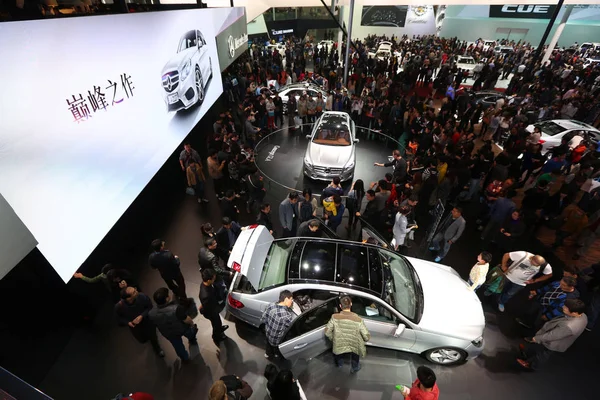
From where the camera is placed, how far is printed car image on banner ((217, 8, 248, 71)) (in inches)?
436

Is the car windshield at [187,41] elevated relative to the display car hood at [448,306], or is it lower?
elevated

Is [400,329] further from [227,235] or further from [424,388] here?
[227,235]

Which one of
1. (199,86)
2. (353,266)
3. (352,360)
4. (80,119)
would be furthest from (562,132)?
(80,119)

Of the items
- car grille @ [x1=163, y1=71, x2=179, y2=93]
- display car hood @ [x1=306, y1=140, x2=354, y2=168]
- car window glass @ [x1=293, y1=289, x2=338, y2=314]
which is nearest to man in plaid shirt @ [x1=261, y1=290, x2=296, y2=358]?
car window glass @ [x1=293, y1=289, x2=338, y2=314]

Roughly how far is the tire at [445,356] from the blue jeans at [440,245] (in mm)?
1997

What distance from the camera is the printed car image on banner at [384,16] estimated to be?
1109 inches

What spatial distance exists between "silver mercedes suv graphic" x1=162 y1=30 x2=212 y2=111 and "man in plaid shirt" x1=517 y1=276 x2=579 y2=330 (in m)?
8.48

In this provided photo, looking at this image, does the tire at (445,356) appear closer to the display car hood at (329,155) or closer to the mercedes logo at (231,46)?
the display car hood at (329,155)

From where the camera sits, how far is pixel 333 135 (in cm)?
894

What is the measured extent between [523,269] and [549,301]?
21.1 inches

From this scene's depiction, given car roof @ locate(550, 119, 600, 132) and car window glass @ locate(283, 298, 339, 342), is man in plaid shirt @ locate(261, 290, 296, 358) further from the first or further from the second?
car roof @ locate(550, 119, 600, 132)

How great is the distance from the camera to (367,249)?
448 cm

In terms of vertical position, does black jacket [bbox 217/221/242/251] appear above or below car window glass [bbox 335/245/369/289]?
below

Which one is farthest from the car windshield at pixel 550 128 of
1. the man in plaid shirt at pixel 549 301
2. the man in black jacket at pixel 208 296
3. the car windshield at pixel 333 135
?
the man in black jacket at pixel 208 296
